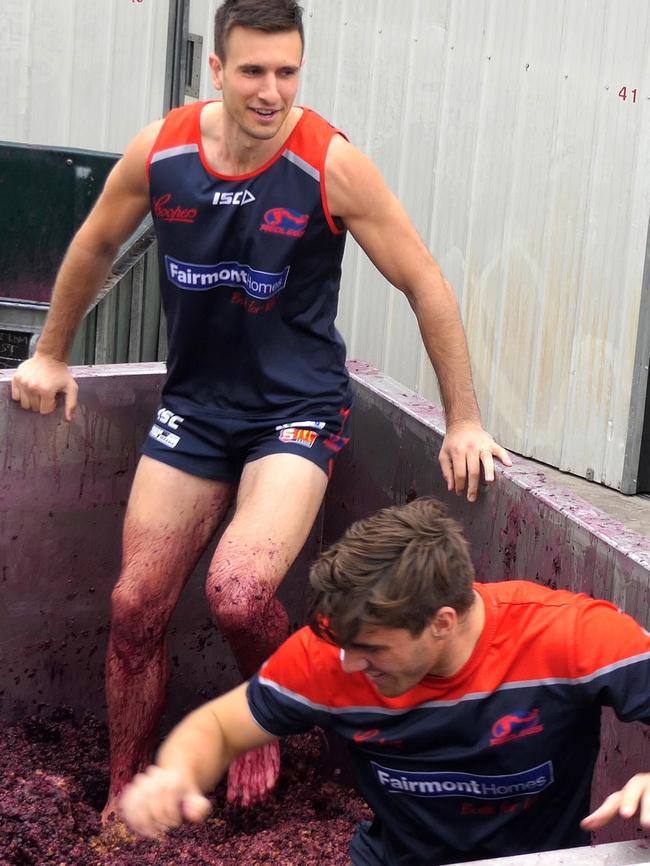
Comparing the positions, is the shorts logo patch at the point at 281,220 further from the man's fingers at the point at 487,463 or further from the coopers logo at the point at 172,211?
the man's fingers at the point at 487,463

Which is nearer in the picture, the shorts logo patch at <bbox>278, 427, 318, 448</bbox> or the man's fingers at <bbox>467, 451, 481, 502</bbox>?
the man's fingers at <bbox>467, 451, 481, 502</bbox>

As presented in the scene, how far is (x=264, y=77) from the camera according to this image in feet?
9.19

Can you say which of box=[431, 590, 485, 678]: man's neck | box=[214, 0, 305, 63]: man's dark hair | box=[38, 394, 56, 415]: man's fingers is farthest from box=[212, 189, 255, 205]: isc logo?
box=[431, 590, 485, 678]: man's neck

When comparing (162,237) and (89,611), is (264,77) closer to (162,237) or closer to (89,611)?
(162,237)

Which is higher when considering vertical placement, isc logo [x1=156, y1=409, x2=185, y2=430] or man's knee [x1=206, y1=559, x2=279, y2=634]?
isc logo [x1=156, y1=409, x2=185, y2=430]

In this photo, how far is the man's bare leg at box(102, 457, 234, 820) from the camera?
2.93 metres

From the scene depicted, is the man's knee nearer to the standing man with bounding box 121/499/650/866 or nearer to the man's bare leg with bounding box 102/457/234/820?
the man's bare leg with bounding box 102/457/234/820

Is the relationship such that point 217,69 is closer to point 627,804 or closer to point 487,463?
point 487,463

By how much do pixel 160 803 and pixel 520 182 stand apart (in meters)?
4.29

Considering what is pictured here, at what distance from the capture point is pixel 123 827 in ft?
9.55

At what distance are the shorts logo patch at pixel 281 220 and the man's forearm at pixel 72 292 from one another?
463 mm

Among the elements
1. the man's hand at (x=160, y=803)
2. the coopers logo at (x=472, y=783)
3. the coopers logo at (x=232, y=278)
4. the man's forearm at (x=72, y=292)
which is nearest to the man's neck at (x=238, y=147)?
the coopers logo at (x=232, y=278)

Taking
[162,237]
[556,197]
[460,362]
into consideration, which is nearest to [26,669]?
[162,237]

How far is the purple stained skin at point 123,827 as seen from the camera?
9.32 feet
